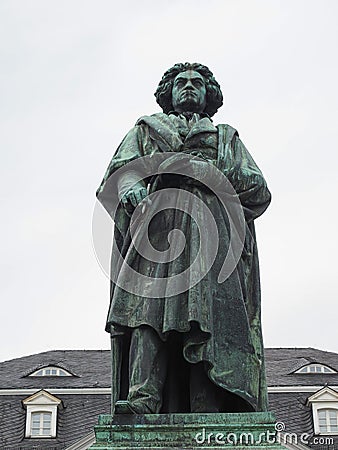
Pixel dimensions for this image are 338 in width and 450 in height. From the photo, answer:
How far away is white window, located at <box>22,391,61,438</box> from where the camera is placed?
36.8 meters

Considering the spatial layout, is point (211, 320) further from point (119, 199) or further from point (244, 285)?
point (119, 199)

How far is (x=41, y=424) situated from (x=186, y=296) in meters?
30.5

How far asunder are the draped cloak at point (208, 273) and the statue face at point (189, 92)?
20 centimetres

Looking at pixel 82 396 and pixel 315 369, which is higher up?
pixel 315 369

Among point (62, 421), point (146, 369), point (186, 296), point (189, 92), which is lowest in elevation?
point (146, 369)

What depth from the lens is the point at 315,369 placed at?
131 ft

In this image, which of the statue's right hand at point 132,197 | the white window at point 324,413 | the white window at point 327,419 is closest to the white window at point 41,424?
the white window at point 324,413

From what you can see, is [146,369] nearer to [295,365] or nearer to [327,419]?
[327,419]

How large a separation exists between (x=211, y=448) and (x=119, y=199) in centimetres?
255

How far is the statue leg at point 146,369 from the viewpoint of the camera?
729 cm

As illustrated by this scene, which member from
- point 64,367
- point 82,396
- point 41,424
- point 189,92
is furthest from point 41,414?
point 189,92

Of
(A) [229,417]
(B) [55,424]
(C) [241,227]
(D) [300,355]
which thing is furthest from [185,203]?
(D) [300,355]

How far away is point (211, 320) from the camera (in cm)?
750

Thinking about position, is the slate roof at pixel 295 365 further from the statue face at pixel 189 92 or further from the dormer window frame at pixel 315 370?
the statue face at pixel 189 92
